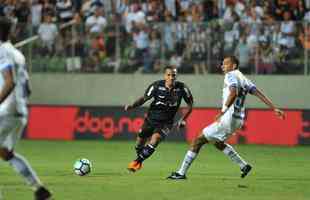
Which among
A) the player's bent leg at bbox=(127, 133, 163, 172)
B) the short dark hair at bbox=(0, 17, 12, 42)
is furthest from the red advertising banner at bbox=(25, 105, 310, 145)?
the short dark hair at bbox=(0, 17, 12, 42)

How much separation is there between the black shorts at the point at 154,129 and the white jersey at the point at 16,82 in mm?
5924

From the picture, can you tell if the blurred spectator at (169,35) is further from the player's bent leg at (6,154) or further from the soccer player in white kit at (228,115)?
the player's bent leg at (6,154)

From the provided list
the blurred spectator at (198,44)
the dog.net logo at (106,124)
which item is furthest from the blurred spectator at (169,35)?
the dog.net logo at (106,124)

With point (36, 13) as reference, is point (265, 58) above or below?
below

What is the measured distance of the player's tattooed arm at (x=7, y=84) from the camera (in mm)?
10062

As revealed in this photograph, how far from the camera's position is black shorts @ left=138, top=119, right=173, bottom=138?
639 inches

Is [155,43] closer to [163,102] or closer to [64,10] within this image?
[64,10]

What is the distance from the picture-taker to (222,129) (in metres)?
14.2

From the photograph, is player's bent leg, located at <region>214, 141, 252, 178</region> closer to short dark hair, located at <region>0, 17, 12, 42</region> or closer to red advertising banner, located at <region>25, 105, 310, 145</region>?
short dark hair, located at <region>0, 17, 12, 42</region>

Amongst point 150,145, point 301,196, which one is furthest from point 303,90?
point 301,196

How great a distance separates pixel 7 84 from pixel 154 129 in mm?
6667

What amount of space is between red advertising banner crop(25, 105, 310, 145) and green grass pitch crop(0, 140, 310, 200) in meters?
1.10

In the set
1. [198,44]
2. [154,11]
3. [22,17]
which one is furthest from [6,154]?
[22,17]

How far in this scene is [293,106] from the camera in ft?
87.2
